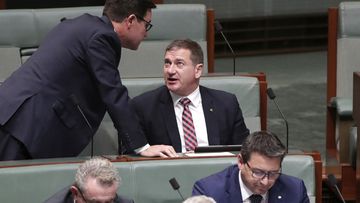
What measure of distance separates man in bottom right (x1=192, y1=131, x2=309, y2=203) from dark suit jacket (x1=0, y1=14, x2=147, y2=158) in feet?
1.04

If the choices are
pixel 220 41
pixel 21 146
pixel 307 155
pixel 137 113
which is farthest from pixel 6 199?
pixel 220 41

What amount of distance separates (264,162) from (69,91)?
0.61 metres

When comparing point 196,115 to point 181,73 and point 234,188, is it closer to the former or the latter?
point 181,73

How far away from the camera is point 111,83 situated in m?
2.47

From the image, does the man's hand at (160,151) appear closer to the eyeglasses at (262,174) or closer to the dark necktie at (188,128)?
the dark necktie at (188,128)

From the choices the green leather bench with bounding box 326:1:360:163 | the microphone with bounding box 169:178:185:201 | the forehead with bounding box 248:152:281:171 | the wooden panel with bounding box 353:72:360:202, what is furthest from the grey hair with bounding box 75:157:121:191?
the green leather bench with bounding box 326:1:360:163

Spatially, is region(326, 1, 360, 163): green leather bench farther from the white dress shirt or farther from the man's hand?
the man's hand

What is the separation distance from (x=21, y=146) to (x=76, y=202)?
1.65ft

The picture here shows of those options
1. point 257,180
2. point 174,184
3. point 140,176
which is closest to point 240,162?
point 257,180

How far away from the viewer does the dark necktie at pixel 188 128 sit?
271 centimetres

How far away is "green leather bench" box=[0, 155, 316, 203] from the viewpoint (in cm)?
233

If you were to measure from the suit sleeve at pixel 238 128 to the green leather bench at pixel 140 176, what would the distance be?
316 mm

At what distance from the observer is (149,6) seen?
2541mm

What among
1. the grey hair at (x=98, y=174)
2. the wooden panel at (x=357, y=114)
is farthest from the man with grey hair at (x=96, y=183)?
the wooden panel at (x=357, y=114)
